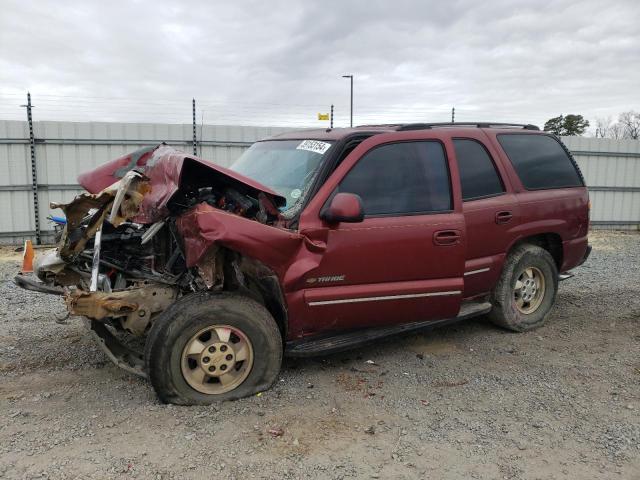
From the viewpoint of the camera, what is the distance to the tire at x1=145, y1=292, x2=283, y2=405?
3.37 metres

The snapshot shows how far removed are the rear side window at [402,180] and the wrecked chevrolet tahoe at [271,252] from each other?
0.01m

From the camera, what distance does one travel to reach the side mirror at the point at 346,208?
3.55 m

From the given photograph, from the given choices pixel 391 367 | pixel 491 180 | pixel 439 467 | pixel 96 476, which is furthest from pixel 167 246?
pixel 491 180

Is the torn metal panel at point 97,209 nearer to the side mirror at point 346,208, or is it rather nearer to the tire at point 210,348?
the tire at point 210,348

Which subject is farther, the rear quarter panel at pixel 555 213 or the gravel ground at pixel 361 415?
the rear quarter panel at pixel 555 213

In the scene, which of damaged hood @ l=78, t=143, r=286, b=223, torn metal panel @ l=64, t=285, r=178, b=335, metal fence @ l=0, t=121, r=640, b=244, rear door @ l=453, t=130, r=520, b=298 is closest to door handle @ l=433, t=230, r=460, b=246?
rear door @ l=453, t=130, r=520, b=298

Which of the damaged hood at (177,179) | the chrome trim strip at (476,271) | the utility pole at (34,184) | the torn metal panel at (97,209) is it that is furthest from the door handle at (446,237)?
the utility pole at (34,184)

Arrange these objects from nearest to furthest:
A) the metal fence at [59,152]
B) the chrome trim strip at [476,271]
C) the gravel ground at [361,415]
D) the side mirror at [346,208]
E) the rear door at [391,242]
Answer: the gravel ground at [361,415] < the side mirror at [346,208] < the rear door at [391,242] < the chrome trim strip at [476,271] < the metal fence at [59,152]

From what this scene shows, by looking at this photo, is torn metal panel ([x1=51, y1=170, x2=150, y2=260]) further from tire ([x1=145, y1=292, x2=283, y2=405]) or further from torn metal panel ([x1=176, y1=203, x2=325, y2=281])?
tire ([x1=145, y1=292, x2=283, y2=405])

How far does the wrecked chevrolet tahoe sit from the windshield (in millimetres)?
16

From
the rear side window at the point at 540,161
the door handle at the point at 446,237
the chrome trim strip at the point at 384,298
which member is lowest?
the chrome trim strip at the point at 384,298

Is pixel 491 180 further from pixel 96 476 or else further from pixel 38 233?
pixel 38 233

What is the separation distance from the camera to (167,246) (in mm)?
3873

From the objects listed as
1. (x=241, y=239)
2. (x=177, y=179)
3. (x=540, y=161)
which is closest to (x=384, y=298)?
(x=241, y=239)
